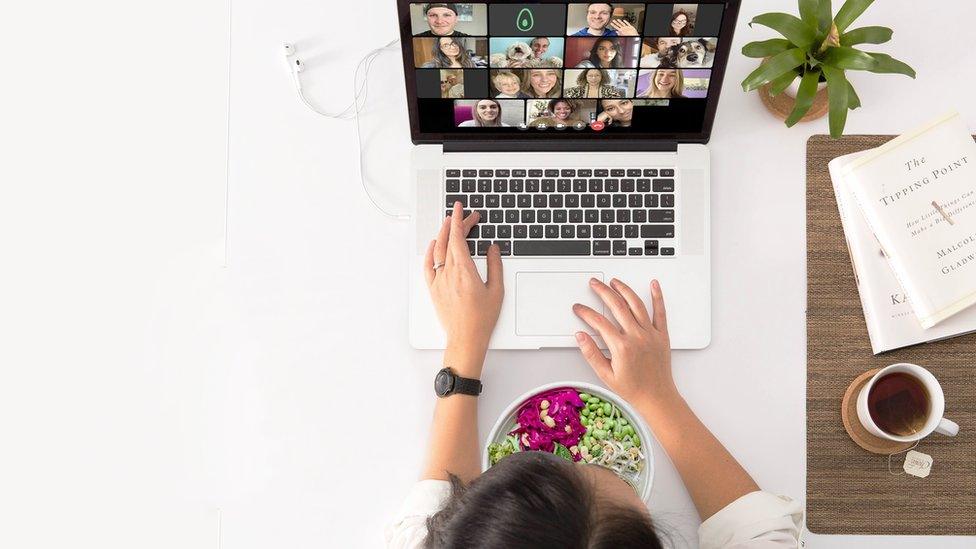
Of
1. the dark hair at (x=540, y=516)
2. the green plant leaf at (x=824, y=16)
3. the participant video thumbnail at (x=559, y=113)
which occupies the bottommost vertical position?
the dark hair at (x=540, y=516)

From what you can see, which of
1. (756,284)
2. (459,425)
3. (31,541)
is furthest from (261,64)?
(31,541)

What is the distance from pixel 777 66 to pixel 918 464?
0.50 m

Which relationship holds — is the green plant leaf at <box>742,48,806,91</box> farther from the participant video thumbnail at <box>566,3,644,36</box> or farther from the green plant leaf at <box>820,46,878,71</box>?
the participant video thumbnail at <box>566,3,644,36</box>

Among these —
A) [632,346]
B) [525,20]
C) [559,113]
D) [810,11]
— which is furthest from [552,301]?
[810,11]

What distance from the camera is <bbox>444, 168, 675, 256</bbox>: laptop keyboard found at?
0.87 m

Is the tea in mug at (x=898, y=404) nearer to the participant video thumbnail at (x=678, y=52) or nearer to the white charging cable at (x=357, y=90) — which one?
the participant video thumbnail at (x=678, y=52)

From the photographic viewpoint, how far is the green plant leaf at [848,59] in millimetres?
765

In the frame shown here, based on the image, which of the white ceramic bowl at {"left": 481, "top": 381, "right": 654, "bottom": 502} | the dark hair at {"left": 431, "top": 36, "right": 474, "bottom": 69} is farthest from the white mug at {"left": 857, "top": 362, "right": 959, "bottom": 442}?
the dark hair at {"left": 431, "top": 36, "right": 474, "bottom": 69}

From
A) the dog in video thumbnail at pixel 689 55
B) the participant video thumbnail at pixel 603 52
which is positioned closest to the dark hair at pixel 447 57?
the participant video thumbnail at pixel 603 52

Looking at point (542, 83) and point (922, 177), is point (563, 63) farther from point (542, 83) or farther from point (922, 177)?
point (922, 177)

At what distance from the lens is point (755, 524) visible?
0.79m

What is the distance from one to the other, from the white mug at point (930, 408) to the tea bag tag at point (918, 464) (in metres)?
0.04

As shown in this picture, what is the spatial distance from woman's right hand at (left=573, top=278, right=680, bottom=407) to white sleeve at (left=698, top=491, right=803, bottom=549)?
14cm

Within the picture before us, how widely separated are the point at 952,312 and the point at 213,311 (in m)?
0.90
